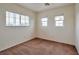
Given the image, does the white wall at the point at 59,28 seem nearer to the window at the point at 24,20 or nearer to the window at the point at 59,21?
the window at the point at 59,21

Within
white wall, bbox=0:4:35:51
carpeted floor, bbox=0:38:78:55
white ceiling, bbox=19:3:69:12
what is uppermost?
white ceiling, bbox=19:3:69:12

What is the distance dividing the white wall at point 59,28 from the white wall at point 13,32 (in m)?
0.18

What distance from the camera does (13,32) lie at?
5.35 ft

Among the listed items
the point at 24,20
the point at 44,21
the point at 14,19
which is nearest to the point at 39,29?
the point at 44,21

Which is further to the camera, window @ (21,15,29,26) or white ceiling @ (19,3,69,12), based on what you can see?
window @ (21,15,29,26)

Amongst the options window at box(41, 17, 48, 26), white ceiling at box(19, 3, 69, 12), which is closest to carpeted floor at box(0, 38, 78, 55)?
window at box(41, 17, 48, 26)

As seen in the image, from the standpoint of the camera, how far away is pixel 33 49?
1.62 m

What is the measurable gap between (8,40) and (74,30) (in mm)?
1212

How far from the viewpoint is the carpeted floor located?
1.54m

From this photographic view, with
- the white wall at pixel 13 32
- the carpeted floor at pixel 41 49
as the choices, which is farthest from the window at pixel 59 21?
the white wall at pixel 13 32

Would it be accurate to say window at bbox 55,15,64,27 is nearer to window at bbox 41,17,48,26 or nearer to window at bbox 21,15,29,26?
window at bbox 41,17,48,26

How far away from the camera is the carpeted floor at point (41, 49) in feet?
5.04
